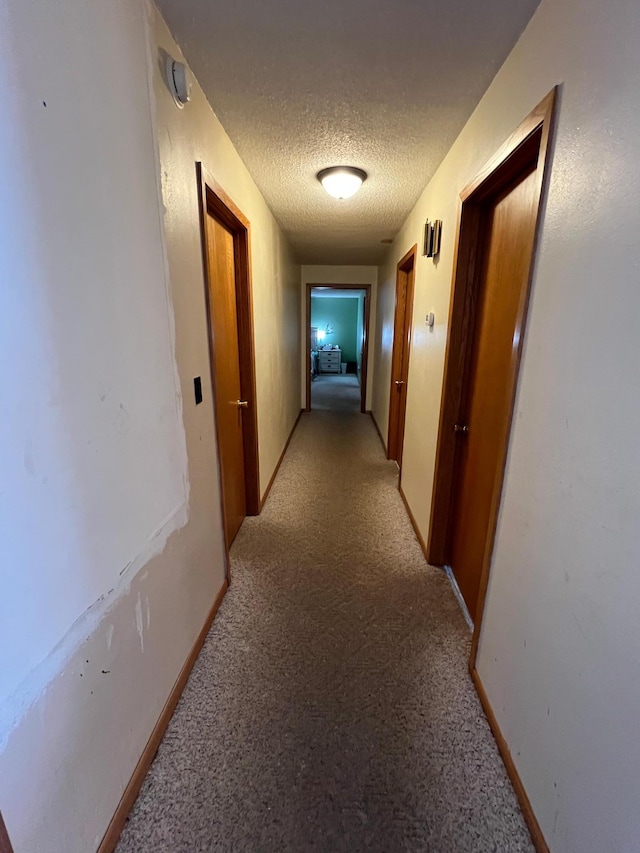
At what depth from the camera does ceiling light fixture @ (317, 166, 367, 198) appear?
221cm

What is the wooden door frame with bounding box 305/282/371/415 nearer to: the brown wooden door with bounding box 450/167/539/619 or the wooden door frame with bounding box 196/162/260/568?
the wooden door frame with bounding box 196/162/260/568

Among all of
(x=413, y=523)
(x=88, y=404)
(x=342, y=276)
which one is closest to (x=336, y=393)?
(x=342, y=276)

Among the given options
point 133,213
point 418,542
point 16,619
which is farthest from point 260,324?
→ point 16,619

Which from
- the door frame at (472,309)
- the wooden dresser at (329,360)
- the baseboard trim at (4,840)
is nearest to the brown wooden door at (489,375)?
the door frame at (472,309)

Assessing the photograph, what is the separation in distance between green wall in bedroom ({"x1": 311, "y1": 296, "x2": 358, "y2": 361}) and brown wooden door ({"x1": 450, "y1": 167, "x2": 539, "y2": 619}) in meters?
9.63

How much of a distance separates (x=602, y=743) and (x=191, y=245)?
191cm

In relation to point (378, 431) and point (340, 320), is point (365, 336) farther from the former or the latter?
point (340, 320)

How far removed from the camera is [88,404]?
2.93 feet

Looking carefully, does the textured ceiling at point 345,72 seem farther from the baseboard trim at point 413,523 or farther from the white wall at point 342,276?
the white wall at point 342,276

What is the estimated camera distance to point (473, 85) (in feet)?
4.81

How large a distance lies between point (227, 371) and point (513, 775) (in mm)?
2113

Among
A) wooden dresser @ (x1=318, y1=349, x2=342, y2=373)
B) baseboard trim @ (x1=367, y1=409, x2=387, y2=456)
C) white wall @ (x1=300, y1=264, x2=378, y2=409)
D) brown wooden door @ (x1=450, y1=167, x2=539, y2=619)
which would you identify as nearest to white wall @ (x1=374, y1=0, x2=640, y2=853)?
Result: brown wooden door @ (x1=450, y1=167, x2=539, y2=619)

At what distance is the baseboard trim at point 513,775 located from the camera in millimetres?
1006

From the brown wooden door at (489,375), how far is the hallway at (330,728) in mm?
388
